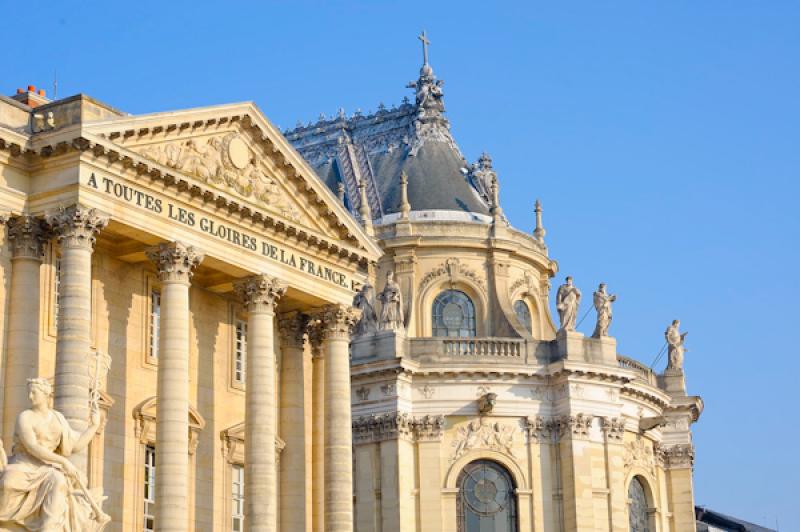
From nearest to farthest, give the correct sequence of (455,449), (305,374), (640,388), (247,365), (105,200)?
(105,200), (247,365), (305,374), (455,449), (640,388)

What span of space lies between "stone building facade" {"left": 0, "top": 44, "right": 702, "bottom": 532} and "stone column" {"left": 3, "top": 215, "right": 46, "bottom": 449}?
0.05 meters

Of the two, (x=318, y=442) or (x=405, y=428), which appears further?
(x=405, y=428)

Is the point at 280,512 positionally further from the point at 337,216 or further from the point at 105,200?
the point at 105,200

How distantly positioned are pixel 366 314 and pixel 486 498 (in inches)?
322

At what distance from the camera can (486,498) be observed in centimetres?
5759

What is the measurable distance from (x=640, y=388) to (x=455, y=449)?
Answer: 28.3 feet

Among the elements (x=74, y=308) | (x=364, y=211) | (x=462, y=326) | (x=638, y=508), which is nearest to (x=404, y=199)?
(x=364, y=211)

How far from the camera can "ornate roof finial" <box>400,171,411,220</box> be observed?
6303 cm

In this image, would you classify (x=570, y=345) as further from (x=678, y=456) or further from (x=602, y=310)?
(x=678, y=456)

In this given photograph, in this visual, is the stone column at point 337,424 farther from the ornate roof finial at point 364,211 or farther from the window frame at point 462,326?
the window frame at point 462,326

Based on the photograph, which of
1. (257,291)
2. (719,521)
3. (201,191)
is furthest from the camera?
(719,521)

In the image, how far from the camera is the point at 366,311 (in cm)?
5934

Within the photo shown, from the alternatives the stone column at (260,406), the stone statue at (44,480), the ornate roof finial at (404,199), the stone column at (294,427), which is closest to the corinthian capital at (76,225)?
the stone column at (260,406)

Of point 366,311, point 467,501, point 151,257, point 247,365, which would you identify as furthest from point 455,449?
point 151,257
